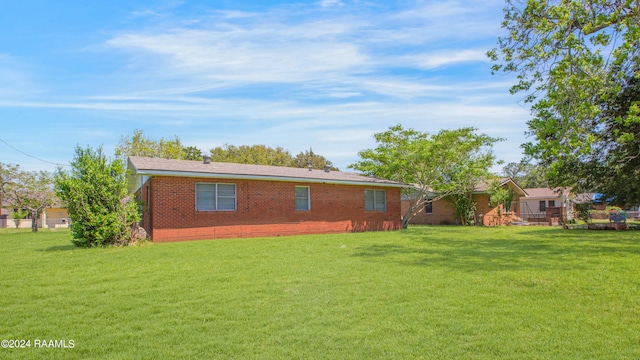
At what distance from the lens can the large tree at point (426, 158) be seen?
72.1ft

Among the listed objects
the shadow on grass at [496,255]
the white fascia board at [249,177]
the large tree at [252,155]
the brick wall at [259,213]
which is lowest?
the shadow on grass at [496,255]

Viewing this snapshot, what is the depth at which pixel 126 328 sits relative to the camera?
4469mm

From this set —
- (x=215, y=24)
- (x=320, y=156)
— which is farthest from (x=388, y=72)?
(x=320, y=156)

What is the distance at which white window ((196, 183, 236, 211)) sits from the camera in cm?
1559

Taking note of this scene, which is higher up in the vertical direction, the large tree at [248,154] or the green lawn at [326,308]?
the large tree at [248,154]

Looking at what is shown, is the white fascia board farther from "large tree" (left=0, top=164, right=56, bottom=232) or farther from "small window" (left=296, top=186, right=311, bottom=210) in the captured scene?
"large tree" (left=0, top=164, right=56, bottom=232)

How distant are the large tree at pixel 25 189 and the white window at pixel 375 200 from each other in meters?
26.1

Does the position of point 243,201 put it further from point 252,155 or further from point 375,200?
point 252,155

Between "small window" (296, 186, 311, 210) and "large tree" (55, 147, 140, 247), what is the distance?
7.35 m

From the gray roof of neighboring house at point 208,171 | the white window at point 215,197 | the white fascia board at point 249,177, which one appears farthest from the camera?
Result: the white window at point 215,197

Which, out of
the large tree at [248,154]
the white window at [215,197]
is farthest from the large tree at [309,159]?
the white window at [215,197]

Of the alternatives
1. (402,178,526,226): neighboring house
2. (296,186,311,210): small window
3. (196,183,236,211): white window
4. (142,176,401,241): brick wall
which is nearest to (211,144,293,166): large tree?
(402,178,526,226): neighboring house

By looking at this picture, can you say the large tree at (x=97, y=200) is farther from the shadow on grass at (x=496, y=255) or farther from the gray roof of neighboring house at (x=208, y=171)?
the shadow on grass at (x=496, y=255)

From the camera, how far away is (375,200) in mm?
22062
